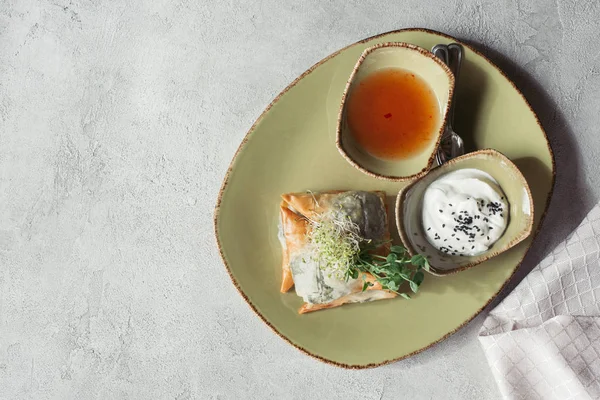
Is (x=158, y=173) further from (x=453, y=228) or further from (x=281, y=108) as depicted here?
(x=453, y=228)

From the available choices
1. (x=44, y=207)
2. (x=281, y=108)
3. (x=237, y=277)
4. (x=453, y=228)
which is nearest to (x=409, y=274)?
(x=453, y=228)

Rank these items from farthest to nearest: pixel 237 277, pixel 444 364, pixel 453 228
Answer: pixel 444 364
pixel 237 277
pixel 453 228

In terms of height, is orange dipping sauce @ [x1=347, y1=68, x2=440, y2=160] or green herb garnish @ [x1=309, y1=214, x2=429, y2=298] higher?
orange dipping sauce @ [x1=347, y1=68, x2=440, y2=160]

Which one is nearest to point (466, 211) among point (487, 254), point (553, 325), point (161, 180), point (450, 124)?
point (487, 254)

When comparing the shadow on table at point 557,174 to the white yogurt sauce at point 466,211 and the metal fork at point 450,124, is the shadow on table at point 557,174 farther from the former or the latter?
the white yogurt sauce at point 466,211

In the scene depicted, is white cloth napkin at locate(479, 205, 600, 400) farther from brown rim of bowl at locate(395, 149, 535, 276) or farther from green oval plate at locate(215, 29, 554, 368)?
brown rim of bowl at locate(395, 149, 535, 276)

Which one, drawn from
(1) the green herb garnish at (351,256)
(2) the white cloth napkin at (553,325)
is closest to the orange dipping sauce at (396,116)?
(1) the green herb garnish at (351,256)

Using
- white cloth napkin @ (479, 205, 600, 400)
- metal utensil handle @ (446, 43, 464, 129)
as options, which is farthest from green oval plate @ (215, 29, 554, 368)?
white cloth napkin @ (479, 205, 600, 400)
